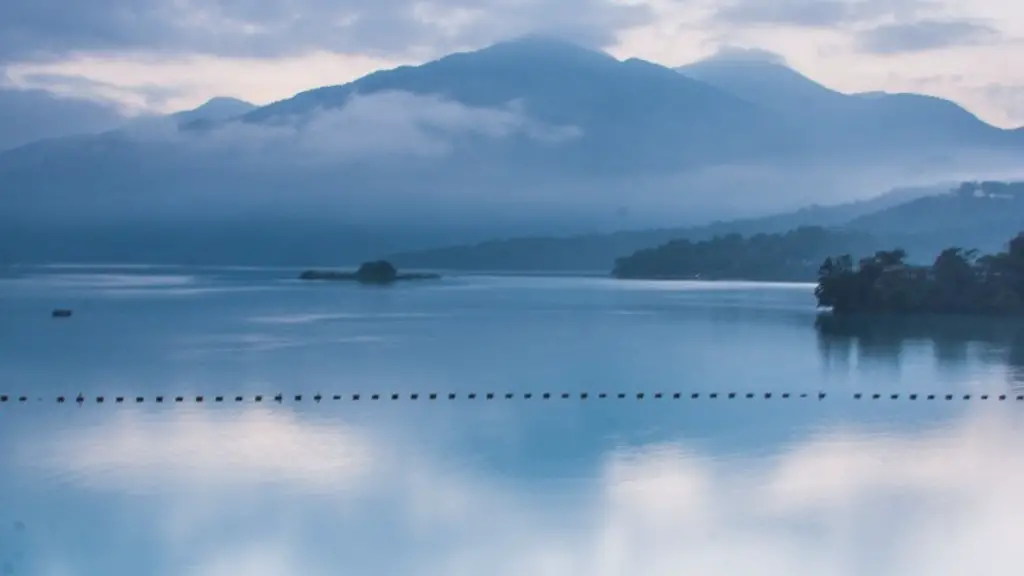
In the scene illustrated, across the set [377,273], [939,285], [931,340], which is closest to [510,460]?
[931,340]

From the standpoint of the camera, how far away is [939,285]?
3067cm

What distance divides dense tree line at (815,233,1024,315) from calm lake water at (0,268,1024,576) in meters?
6.76

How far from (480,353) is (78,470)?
11.4 m

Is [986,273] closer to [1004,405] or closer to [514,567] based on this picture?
[1004,405]

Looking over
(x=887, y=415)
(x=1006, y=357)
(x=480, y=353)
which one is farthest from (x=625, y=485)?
(x=1006, y=357)

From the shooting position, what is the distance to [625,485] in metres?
10.1

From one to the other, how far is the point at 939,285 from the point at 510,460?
72.1 feet

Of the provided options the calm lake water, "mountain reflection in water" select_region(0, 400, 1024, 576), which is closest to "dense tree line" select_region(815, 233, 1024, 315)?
the calm lake water

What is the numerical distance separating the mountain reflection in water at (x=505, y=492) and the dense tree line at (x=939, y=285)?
16.8m

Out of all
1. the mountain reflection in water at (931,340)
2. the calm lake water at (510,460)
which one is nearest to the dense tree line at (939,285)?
the mountain reflection in water at (931,340)

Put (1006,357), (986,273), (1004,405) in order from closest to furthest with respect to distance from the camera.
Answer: (1004,405), (1006,357), (986,273)

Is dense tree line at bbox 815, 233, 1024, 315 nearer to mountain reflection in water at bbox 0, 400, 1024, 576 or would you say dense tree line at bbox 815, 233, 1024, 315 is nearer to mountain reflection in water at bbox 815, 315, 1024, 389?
mountain reflection in water at bbox 815, 315, 1024, 389

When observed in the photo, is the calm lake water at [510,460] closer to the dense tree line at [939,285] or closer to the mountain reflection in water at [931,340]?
the mountain reflection in water at [931,340]

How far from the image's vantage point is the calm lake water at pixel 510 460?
26.7ft
